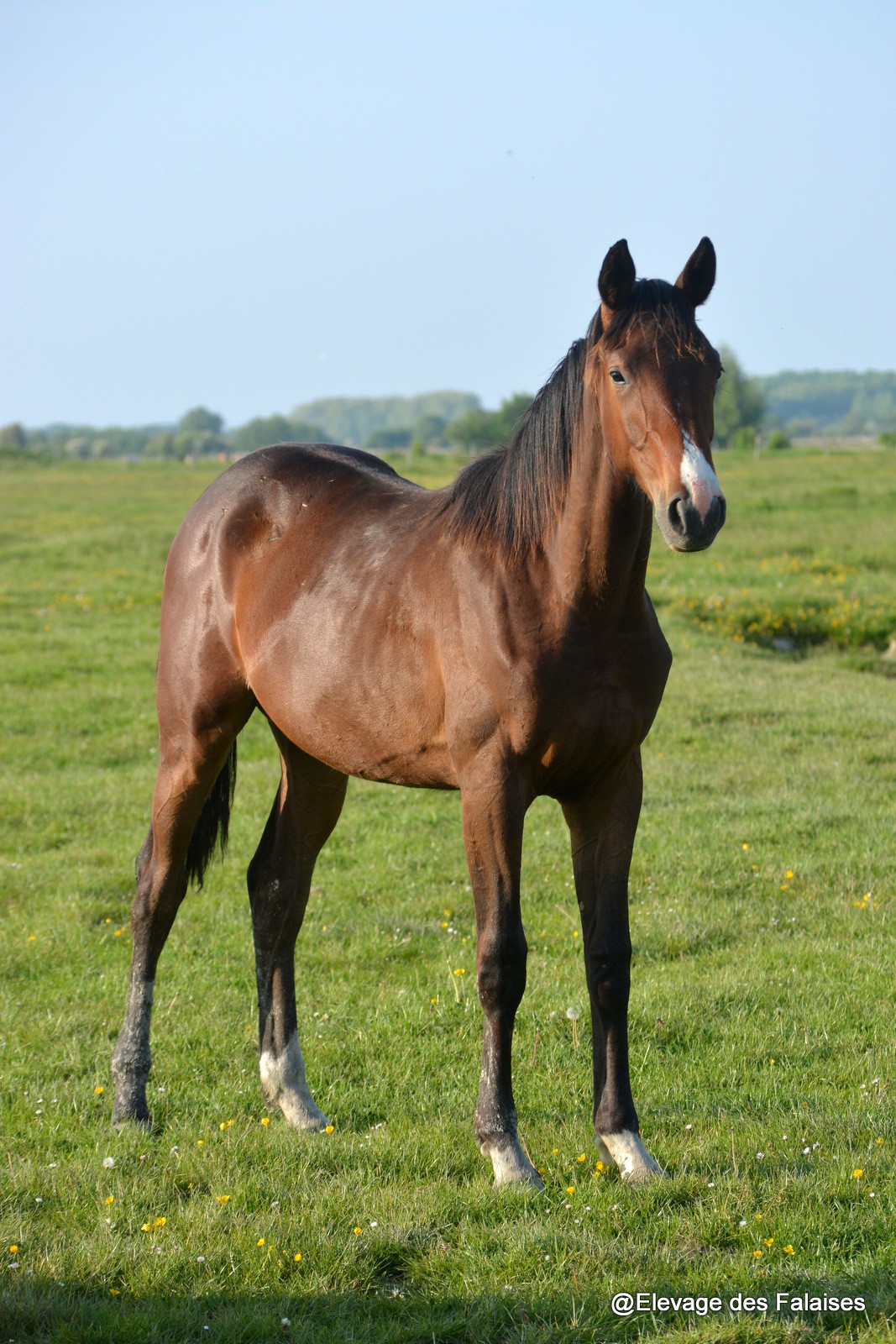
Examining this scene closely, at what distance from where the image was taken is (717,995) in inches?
214

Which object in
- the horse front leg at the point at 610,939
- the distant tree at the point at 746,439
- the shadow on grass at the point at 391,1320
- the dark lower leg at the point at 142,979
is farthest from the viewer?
the distant tree at the point at 746,439

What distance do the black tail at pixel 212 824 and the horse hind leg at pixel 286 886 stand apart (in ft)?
0.73

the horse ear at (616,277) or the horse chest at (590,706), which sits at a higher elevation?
the horse ear at (616,277)

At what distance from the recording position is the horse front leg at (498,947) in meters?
3.89

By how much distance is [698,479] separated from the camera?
3.29m

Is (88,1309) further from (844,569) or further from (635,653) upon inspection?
(844,569)

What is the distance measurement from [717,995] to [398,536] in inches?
100

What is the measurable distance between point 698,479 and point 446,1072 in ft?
9.03

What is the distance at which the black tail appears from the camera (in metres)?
5.23

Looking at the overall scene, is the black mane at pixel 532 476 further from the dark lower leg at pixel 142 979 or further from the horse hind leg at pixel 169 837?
the dark lower leg at pixel 142 979

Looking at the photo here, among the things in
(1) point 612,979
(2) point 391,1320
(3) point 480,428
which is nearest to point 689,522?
(1) point 612,979

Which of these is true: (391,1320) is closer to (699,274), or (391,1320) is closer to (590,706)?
(590,706)

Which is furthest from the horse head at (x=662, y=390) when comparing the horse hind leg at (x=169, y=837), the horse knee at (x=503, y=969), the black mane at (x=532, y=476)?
the horse hind leg at (x=169, y=837)

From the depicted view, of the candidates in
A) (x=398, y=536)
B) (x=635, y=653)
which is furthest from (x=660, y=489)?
(x=398, y=536)
